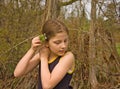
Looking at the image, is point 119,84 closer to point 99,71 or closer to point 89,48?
point 99,71

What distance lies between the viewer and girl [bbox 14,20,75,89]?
2.10m

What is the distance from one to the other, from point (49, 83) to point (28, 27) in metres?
4.93

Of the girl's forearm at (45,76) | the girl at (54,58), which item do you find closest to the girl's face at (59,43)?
the girl at (54,58)

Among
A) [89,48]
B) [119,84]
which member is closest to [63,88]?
[89,48]

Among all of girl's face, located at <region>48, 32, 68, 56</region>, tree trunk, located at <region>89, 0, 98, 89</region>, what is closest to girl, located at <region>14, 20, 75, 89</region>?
girl's face, located at <region>48, 32, 68, 56</region>

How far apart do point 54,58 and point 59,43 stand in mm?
133

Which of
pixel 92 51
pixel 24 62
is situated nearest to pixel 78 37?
pixel 92 51

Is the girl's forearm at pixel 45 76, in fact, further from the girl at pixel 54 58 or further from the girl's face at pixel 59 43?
the girl's face at pixel 59 43

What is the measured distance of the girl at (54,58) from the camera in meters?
2.10

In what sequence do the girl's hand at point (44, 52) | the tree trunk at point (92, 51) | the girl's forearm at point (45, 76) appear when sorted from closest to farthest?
the girl's forearm at point (45, 76), the girl's hand at point (44, 52), the tree trunk at point (92, 51)

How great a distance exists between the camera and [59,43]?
2.13m

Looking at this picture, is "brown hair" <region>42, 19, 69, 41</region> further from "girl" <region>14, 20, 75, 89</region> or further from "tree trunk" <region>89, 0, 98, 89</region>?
"tree trunk" <region>89, 0, 98, 89</region>

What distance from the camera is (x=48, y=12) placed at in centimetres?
564

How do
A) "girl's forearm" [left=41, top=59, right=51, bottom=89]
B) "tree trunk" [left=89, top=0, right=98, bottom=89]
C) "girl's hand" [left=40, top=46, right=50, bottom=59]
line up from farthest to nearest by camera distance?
"tree trunk" [left=89, top=0, right=98, bottom=89], "girl's hand" [left=40, top=46, right=50, bottom=59], "girl's forearm" [left=41, top=59, right=51, bottom=89]
